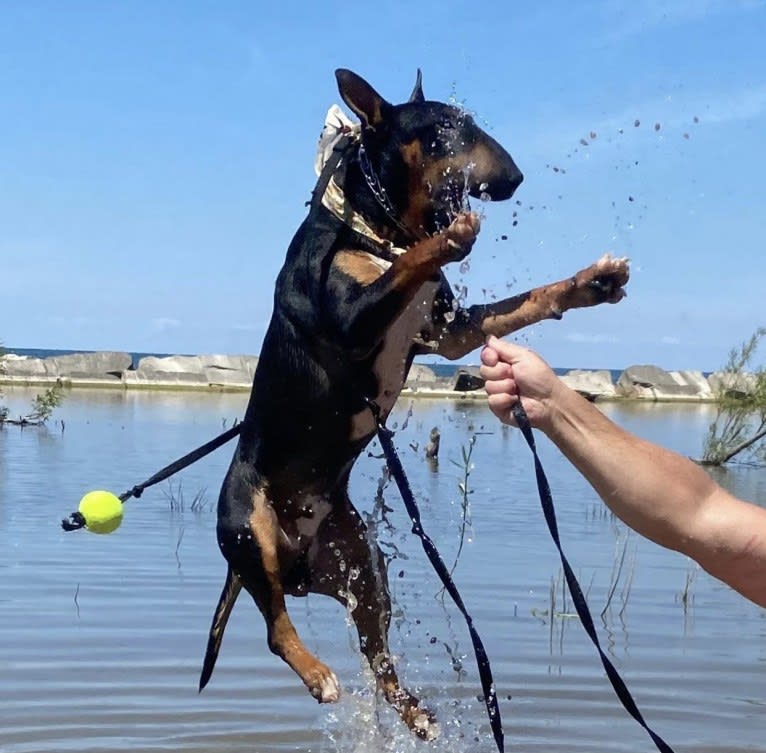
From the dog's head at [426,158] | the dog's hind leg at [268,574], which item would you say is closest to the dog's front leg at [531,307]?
the dog's head at [426,158]

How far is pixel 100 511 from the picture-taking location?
4.96m

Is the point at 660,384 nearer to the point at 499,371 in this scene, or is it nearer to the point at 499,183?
the point at 499,183

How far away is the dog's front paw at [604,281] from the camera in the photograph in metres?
4.05

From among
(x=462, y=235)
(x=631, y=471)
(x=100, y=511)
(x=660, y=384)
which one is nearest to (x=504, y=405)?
(x=631, y=471)

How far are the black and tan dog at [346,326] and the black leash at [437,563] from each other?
137mm

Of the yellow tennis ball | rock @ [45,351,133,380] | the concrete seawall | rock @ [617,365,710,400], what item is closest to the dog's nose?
the yellow tennis ball

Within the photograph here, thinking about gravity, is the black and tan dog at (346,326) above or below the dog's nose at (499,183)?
below

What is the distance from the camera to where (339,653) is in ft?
24.9

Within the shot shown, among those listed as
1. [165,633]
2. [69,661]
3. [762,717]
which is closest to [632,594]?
[762,717]

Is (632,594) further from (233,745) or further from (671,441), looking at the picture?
(671,441)

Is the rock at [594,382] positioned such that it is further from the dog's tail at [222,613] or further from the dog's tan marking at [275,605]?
the dog's tan marking at [275,605]

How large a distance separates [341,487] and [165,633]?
4135 mm

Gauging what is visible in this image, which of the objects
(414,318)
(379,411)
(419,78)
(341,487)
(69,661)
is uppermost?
(419,78)

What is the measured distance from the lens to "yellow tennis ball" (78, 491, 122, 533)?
Answer: 4949mm
